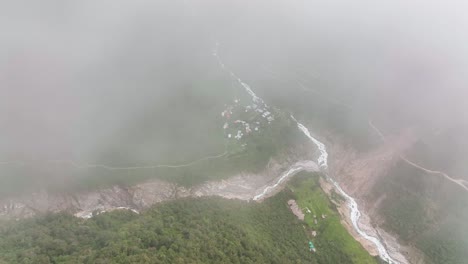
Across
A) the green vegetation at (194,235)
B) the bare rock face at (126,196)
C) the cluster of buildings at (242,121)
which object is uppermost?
the cluster of buildings at (242,121)

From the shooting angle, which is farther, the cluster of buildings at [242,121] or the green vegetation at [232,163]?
the cluster of buildings at [242,121]

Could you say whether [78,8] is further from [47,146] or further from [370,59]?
[370,59]

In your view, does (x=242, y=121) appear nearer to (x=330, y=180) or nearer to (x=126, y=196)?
(x=330, y=180)

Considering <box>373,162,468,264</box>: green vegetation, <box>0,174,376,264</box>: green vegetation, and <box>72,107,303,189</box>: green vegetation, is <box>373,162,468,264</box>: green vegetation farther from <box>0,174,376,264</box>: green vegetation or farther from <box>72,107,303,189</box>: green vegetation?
<box>72,107,303,189</box>: green vegetation

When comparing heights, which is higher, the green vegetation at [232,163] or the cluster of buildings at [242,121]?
the cluster of buildings at [242,121]

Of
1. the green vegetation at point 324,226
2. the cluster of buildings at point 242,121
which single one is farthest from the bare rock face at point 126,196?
the cluster of buildings at point 242,121

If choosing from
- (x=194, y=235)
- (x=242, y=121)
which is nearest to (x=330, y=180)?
(x=242, y=121)

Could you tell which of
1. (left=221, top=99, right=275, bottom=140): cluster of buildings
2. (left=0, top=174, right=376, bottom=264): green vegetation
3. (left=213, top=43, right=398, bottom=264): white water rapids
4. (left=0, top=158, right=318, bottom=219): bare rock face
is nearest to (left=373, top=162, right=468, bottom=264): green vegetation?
(left=213, top=43, right=398, bottom=264): white water rapids

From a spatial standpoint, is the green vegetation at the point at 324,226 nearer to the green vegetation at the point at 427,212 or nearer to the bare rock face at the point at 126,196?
the bare rock face at the point at 126,196
